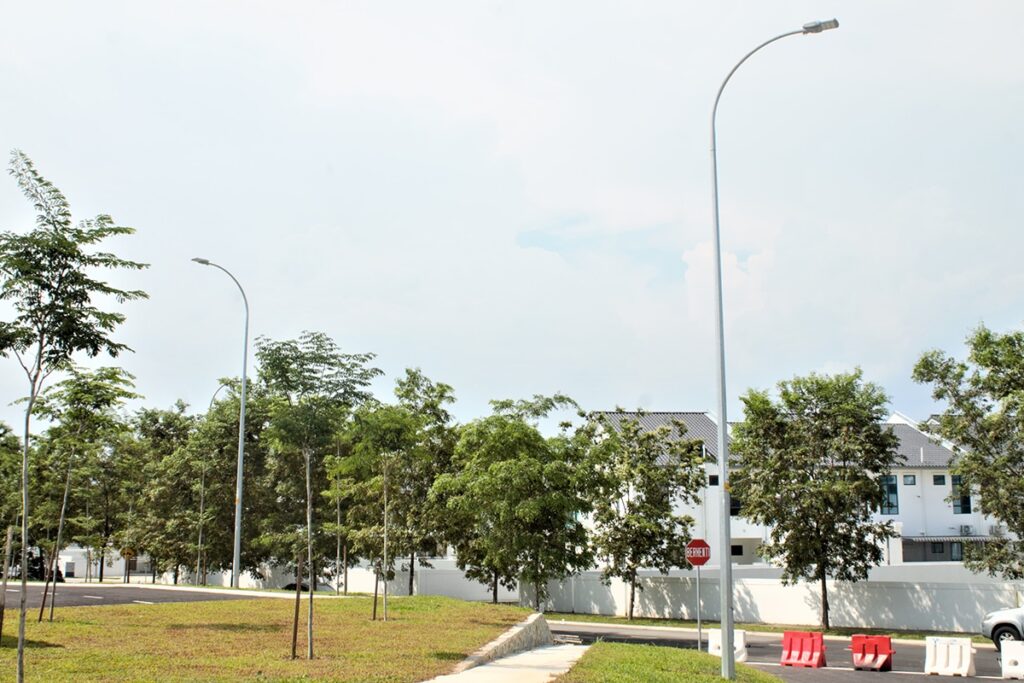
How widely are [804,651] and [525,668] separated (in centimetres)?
1018

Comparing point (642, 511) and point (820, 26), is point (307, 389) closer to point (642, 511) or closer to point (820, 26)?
point (820, 26)

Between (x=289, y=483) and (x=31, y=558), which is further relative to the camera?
(x=31, y=558)

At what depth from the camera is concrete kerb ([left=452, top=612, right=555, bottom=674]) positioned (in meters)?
15.8

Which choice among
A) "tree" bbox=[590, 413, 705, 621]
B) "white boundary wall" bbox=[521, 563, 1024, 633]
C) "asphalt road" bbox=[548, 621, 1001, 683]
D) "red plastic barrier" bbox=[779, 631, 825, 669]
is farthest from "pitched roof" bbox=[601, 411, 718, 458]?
"red plastic barrier" bbox=[779, 631, 825, 669]

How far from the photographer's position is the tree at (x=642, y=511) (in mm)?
38562

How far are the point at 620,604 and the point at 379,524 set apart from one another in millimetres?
12313

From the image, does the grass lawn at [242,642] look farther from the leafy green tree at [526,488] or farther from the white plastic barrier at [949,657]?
the white plastic barrier at [949,657]

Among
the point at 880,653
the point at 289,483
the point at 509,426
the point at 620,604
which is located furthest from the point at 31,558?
the point at 880,653

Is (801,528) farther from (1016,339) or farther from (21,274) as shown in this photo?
(21,274)

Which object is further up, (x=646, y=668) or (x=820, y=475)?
(x=820, y=475)

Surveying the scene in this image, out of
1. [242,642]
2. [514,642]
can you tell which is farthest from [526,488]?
[242,642]

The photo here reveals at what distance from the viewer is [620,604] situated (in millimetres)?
42188

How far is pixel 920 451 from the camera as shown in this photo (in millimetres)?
59219

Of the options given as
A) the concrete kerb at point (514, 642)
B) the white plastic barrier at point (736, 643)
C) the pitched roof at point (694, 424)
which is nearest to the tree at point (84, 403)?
the concrete kerb at point (514, 642)
